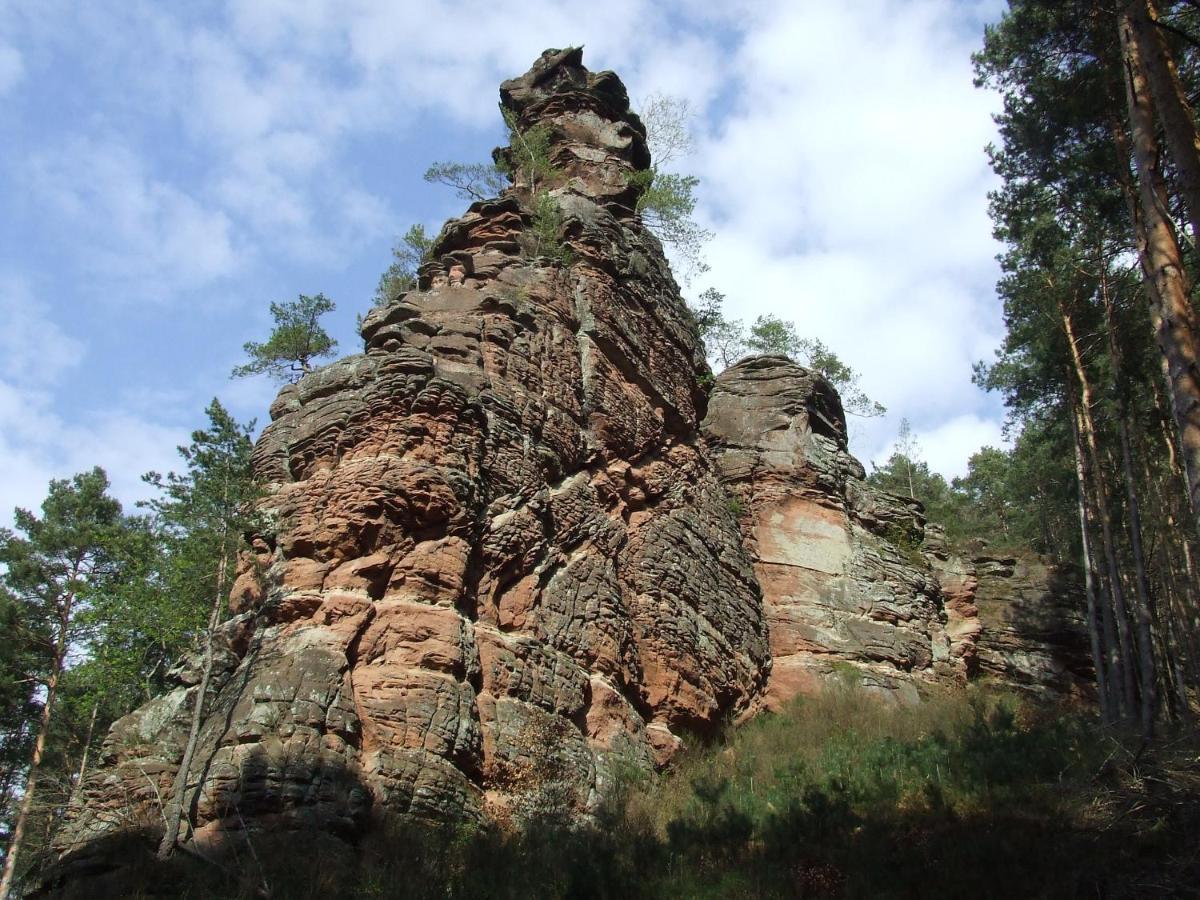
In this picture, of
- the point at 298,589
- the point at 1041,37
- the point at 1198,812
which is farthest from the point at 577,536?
the point at 1041,37

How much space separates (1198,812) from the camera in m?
9.52

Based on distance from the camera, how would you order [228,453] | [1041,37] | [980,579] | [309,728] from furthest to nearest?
[980,579] → [1041,37] → [228,453] → [309,728]

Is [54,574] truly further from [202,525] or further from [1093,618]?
[1093,618]

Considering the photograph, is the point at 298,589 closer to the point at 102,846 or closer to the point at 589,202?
the point at 102,846

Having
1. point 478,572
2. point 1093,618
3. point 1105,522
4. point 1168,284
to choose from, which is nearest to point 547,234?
point 478,572

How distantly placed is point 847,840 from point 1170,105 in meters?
9.08

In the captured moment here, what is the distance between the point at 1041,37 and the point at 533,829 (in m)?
14.4

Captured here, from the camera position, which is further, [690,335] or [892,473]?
[892,473]

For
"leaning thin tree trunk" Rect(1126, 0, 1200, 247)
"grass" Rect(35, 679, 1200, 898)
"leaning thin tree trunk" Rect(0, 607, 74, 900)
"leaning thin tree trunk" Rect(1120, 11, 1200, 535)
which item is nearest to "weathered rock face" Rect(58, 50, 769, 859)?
"grass" Rect(35, 679, 1200, 898)

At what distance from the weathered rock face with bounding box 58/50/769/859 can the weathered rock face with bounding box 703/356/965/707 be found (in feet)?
4.66

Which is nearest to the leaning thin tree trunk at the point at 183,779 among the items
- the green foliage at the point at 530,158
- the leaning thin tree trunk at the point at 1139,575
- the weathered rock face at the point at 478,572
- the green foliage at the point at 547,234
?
the weathered rock face at the point at 478,572

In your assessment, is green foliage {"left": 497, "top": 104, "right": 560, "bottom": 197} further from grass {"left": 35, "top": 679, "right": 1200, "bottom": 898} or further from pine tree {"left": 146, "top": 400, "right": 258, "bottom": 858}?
grass {"left": 35, "top": 679, "right": 1200, "bottom": 898}

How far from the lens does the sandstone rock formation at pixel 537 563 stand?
11.1 metres

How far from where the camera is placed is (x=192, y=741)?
10.9 metres
